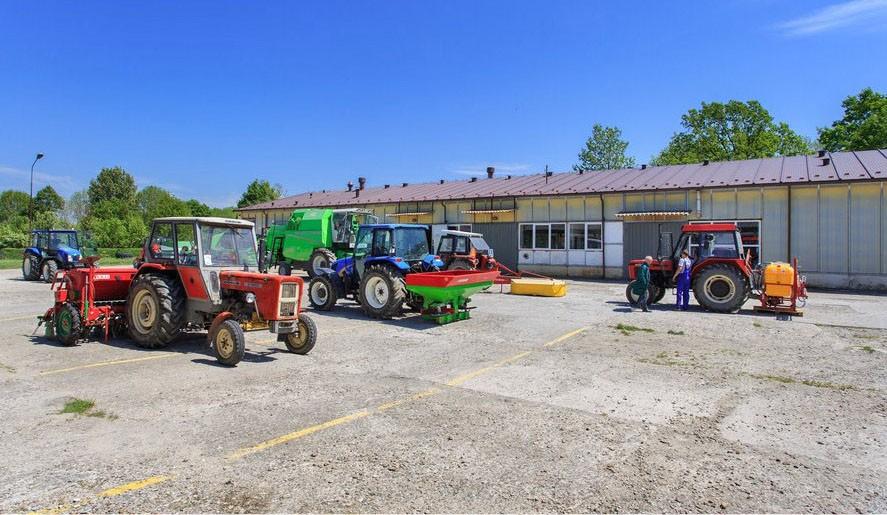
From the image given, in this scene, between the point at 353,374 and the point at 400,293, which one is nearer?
the point at 353,374

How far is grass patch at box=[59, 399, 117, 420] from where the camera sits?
5109 millimetres

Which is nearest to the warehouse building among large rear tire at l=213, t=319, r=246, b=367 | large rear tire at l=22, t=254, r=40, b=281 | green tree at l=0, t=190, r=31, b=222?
large rear tire at l=22, t=254, r=40, b=281

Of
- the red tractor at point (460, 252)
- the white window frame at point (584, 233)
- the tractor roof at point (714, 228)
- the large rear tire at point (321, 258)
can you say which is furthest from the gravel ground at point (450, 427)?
the white window frame at point (584, 233)

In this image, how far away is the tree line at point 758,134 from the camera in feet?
118

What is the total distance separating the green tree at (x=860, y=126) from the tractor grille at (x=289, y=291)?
40.1m

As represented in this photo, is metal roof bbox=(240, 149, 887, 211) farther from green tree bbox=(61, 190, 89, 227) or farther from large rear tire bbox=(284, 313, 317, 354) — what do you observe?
green tree bbox=(61, 190, 89, 227)

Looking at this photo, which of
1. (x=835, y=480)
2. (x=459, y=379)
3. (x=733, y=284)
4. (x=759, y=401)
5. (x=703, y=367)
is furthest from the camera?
(x=733, y=284)

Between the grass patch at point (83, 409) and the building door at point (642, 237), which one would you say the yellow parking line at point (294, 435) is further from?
the building door at point (642, 237)

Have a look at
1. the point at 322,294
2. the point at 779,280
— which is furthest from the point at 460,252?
the point at 779,280

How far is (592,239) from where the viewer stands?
2312cm

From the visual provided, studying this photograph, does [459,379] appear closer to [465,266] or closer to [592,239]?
[465,266]

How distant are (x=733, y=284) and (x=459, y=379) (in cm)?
896

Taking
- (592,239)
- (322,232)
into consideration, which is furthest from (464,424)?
(592,239)

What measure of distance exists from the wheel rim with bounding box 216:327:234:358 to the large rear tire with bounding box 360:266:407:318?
4.27 metres
